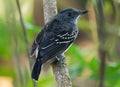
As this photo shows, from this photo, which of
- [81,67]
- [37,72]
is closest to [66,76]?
[37,72]

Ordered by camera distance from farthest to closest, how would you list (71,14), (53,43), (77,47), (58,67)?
(77,47), (71,14), (53,43), (58,67)

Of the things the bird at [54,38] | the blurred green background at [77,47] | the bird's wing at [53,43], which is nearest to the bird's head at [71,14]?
the bird at [54,38]

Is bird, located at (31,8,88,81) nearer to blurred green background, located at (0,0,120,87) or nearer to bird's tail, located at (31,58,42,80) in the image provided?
bird's tail, located at (31,58,42,80)

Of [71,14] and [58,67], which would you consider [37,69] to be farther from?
[71,14]

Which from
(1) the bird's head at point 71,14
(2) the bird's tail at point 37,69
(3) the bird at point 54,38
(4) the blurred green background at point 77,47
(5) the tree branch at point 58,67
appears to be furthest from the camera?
(1) the bird's head at point 71,14

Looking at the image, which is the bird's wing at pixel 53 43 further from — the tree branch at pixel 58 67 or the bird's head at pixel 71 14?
the bird's head at pixel 71 14

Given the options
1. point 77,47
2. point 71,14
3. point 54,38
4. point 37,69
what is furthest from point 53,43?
point 77,47

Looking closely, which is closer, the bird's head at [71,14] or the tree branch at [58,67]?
the tree branch at [58,67]
